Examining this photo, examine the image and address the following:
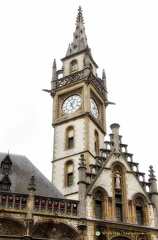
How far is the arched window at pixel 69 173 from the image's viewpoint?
124 ft

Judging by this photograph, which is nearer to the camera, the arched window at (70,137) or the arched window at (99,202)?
the arched window at (99,202)

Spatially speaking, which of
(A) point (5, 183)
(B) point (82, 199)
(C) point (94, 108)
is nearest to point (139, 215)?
(B) point (82, 199)

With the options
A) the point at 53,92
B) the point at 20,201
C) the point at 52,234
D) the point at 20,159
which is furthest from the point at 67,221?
the point at 53,92

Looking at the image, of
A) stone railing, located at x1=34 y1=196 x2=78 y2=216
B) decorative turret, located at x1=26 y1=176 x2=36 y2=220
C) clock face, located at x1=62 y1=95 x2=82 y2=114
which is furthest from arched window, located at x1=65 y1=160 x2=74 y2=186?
decorative turret, located at x1=26 y1=176 x2=36 y2=220

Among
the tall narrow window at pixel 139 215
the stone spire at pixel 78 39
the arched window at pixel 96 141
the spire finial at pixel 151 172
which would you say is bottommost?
the tall narrow window at pixel 139 215

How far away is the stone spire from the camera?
48.8m

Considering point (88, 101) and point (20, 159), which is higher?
point (88, 101)

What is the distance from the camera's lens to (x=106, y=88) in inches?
1886

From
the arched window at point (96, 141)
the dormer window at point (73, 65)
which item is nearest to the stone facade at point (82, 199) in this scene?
the arched window at point (96, 141)

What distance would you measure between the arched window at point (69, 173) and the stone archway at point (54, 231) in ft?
36.4

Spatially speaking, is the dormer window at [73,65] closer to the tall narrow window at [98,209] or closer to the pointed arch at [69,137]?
the pointed arch at [69,137]

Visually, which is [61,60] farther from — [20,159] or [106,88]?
[20,159]

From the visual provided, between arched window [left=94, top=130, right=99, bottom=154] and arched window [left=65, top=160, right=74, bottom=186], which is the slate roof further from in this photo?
arched window [left=94, top=130, right=99, bottom=154]

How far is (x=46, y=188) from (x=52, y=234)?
4282 mm
